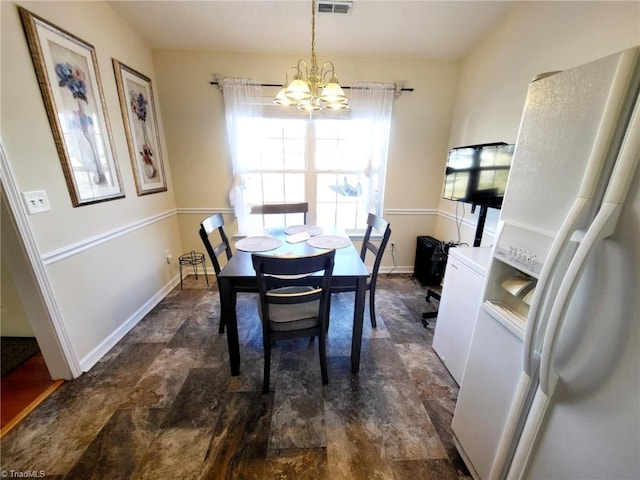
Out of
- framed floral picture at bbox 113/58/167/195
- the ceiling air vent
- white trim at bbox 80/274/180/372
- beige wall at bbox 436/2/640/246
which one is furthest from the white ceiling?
white trim at bbox 80/274/180/372

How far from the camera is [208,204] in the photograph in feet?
9.70

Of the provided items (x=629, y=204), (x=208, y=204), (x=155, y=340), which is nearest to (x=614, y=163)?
(x=629, y=204)

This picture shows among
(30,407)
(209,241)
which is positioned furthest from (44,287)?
(209,241)

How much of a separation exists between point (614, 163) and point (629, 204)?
110mm

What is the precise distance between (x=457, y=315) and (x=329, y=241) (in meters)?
1.02

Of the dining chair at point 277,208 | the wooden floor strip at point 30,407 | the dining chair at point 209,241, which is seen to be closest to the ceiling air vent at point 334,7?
the dining chair at point 277,208

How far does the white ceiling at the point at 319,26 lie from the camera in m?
1.91

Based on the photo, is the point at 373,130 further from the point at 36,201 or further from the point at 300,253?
the point at 36,201

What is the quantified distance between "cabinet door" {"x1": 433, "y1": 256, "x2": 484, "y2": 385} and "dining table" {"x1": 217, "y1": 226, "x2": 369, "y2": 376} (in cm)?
60

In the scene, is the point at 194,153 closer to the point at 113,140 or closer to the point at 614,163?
the point at 113,140

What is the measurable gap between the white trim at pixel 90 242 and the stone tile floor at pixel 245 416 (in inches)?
31.9

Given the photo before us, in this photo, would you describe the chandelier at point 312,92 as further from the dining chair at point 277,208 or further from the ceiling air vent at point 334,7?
the dining chair at point 277,208

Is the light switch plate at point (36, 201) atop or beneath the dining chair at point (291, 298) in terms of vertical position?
atop

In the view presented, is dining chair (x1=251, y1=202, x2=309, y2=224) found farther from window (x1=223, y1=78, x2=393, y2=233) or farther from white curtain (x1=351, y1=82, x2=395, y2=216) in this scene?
white curtain (x1=351, y1=82, x2=395, y2=216)
